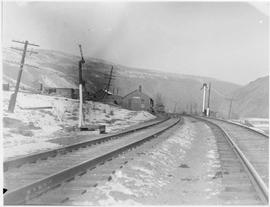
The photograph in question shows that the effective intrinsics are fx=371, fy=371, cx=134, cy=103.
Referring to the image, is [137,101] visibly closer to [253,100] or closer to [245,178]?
[253,100]

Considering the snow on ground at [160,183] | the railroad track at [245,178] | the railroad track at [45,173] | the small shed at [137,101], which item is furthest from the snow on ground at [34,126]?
the small shed at [137,101]

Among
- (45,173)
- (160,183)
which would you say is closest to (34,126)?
(45,173)

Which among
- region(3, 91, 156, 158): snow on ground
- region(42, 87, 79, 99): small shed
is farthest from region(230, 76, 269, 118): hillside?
region(3, 91, 156, 158): snow on ground

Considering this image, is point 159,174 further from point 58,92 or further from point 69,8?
point 58,92

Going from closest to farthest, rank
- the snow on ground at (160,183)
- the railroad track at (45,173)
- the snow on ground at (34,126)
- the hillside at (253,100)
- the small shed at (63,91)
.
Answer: the railroad track at (45,173), the snow on ground at (160,183), the snow on ground at (34,126), the small shed at (63,91), the hillside at (253,100)

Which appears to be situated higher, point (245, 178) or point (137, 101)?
point (137, 101)

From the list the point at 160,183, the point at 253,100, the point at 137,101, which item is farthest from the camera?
the point at 253,100

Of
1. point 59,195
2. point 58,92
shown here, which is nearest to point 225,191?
point 59,195

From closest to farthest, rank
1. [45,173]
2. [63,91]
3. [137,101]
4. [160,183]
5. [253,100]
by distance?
1. [160,183]
2. [45,173]
3. [63,91]
4. [137,101]
5. [253,100]

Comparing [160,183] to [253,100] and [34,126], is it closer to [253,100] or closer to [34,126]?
[34,126]

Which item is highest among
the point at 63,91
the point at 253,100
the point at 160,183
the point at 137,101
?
the point at 253,100

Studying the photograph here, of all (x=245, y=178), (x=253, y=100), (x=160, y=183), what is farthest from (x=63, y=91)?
(x=253, y=100)

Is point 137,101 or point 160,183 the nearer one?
point 160,183

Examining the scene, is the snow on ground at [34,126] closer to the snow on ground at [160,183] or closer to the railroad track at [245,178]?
the snow on ground at [160,183]
